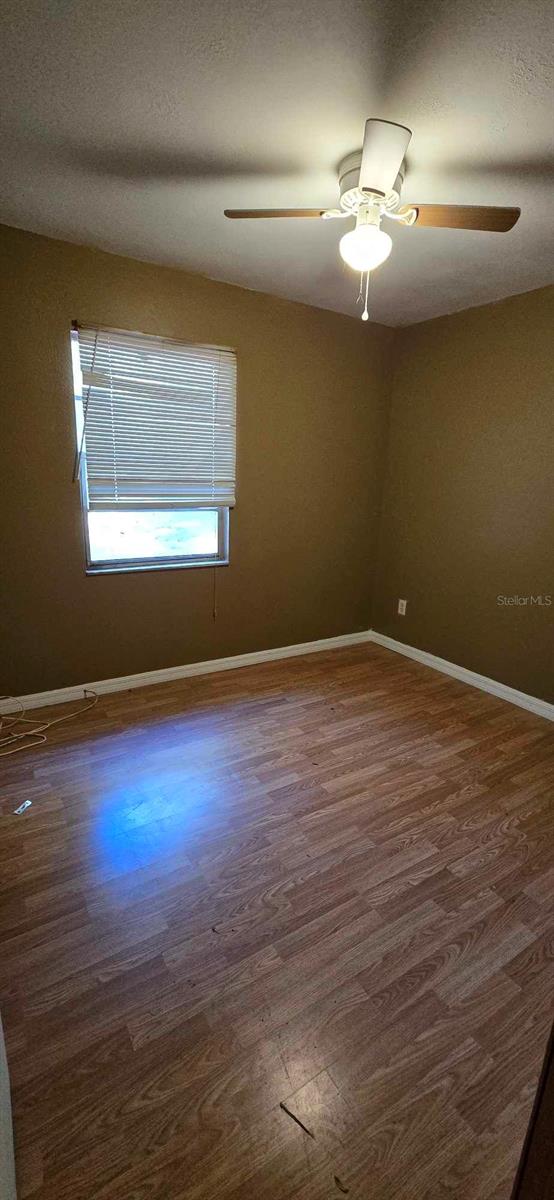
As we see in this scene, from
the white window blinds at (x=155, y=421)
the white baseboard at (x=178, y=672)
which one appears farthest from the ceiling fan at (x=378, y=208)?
the white baseboard at (x=178, y=672)

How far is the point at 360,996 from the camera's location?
4.12 feet

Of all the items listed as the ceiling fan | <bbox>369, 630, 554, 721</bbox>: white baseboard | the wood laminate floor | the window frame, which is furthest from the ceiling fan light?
<bbox>369, 630, 554, 721</bbox>: white baseboard

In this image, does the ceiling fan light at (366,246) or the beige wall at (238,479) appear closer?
the ceiling fan light at (366,246)

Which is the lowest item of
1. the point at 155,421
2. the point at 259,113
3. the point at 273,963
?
the point at 273,963

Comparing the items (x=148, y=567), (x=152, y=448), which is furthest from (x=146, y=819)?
(x=152, y=448)

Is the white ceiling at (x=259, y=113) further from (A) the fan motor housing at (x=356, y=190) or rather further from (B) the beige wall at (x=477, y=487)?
(B) the beige wall at (x=477, y=487)

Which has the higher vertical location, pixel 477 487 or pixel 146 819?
pixel 477 487

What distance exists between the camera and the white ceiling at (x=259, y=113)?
3.69ft

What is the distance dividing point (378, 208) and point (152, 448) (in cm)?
160

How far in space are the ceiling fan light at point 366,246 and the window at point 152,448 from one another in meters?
1.30

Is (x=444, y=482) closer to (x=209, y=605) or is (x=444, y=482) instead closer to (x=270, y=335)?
(x=270, y=335)

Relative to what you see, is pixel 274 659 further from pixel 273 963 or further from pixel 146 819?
pixel 273 963

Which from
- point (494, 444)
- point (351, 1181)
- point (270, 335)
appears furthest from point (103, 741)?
point (494, 444)

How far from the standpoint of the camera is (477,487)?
302cm
